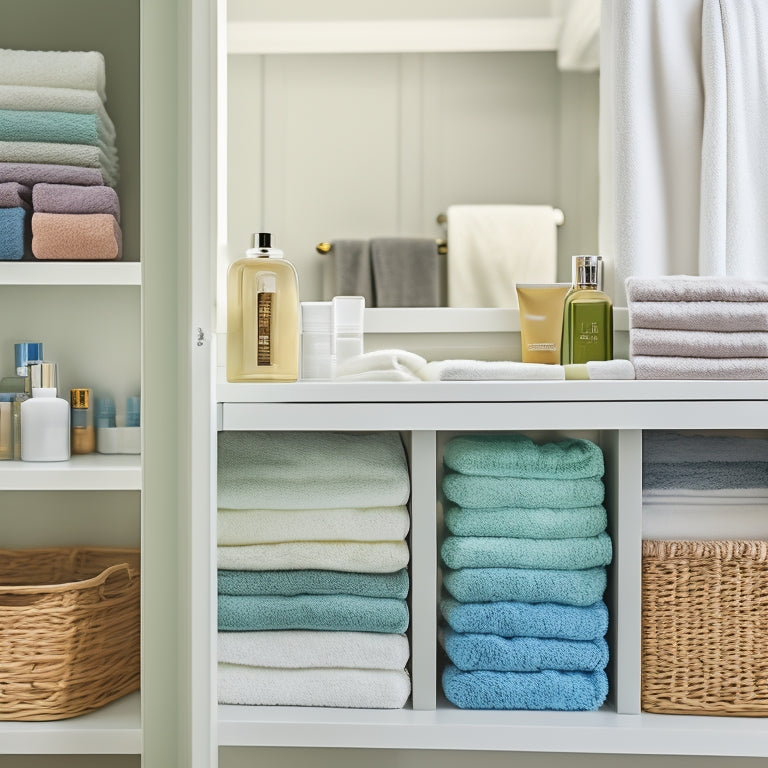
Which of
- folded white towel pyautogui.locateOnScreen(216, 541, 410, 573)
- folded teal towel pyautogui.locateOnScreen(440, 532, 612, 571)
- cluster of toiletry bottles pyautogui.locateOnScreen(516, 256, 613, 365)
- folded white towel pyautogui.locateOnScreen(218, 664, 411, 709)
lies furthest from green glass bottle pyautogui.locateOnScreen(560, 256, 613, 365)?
folded white towel pyautogui.locateOnScreen(218, 664, 411, 709)

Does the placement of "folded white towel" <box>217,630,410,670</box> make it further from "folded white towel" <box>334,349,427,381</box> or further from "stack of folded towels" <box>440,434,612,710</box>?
"folded white towel" <box>334,349,427,381</box>

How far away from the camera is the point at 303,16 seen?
121cm

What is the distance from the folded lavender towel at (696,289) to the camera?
3.19 ft

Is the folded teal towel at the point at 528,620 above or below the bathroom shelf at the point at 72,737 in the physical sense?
above

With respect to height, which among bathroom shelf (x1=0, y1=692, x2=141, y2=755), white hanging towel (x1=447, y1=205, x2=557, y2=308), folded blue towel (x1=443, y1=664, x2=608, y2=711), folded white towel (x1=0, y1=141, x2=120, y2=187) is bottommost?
bathroom shelf (x1=0, y1=692, x2=141, y2=755)

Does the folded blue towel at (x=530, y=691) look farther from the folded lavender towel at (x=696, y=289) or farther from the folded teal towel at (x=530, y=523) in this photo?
the folded lavender towel at (x=696, y=289)

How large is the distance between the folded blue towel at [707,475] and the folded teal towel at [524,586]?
148 mm

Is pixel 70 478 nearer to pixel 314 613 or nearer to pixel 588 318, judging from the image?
pixel 314 613

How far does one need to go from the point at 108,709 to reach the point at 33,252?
61 cm

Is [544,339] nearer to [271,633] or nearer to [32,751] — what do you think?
[271,633]

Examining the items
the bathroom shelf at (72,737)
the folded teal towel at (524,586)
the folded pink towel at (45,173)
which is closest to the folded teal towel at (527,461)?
the folded teal towel at (524,586)

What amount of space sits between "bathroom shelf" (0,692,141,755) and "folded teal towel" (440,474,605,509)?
0.49 metres

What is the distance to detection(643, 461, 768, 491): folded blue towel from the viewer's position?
3.23ft

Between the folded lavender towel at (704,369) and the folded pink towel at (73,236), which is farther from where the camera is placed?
the folded pink towel at (73,236)
